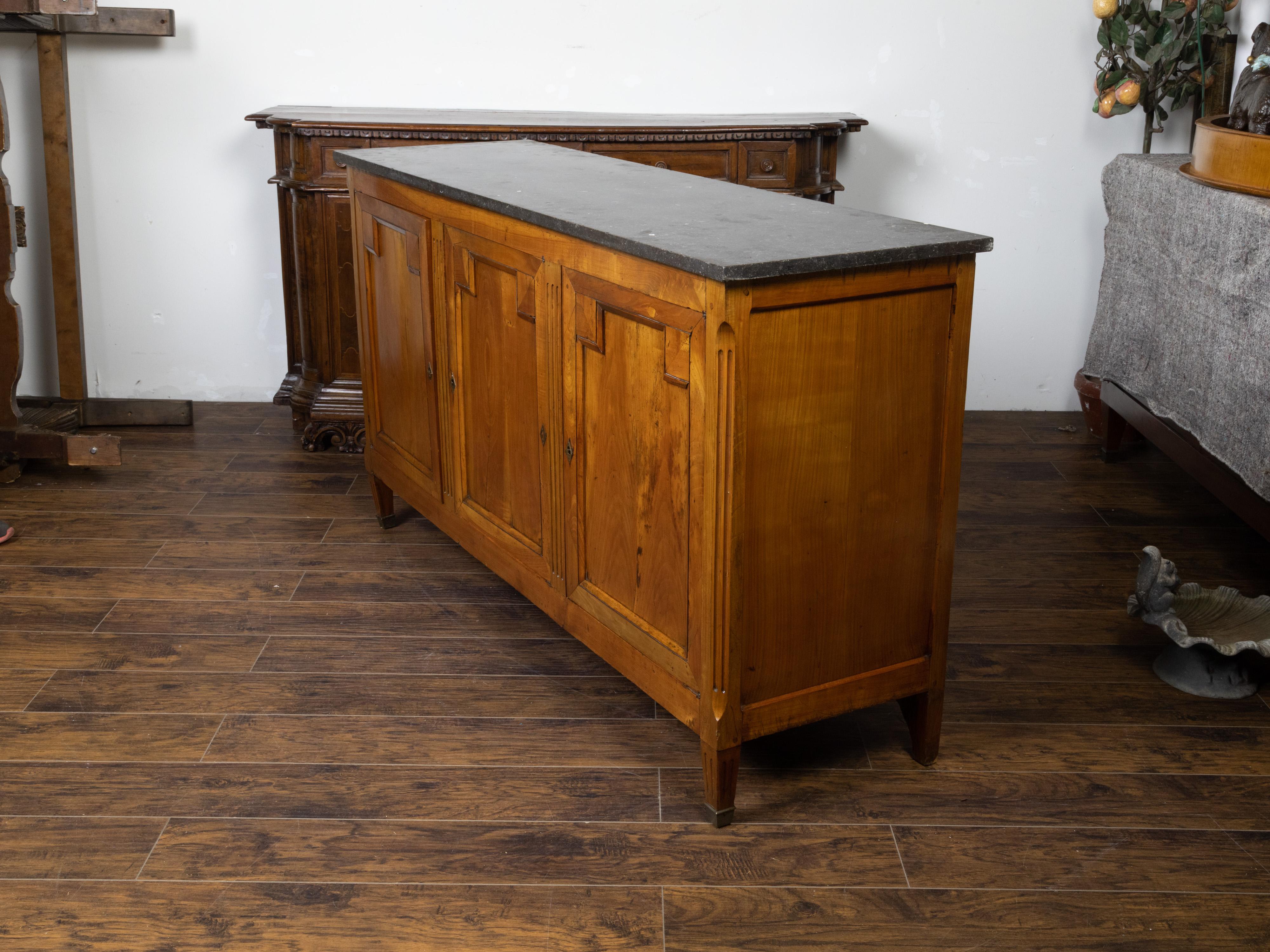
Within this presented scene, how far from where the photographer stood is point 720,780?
6.74ft

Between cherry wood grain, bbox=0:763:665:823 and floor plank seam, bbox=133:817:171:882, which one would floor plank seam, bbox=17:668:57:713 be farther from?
floor plank seam, bbox=133:817:171:882

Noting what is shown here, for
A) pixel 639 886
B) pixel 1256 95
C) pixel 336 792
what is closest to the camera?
pixel 639 886

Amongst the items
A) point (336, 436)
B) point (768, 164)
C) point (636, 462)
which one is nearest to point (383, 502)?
point (336, 436)

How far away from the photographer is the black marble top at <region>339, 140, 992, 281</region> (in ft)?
5.98

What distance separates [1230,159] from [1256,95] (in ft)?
0.50

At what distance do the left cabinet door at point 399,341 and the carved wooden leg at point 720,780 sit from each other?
110 cm

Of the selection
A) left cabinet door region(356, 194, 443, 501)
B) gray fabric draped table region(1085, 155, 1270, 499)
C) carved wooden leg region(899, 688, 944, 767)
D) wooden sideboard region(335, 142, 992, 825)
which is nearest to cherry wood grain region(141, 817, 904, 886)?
wooden sideboard region(335, 142, 992, 825)

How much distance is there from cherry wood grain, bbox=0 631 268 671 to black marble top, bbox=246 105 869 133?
1571mm

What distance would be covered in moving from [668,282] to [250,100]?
8.48 ft

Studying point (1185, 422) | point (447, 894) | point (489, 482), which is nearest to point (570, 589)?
point (489, 482)

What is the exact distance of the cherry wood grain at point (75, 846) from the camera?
6.39 feet

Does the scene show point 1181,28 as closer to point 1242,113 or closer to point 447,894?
point 1242,113

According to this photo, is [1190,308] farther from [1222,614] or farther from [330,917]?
[330,917]

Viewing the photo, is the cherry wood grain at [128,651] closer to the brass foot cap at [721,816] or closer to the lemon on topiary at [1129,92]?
the brass foot cap at [721,816]
